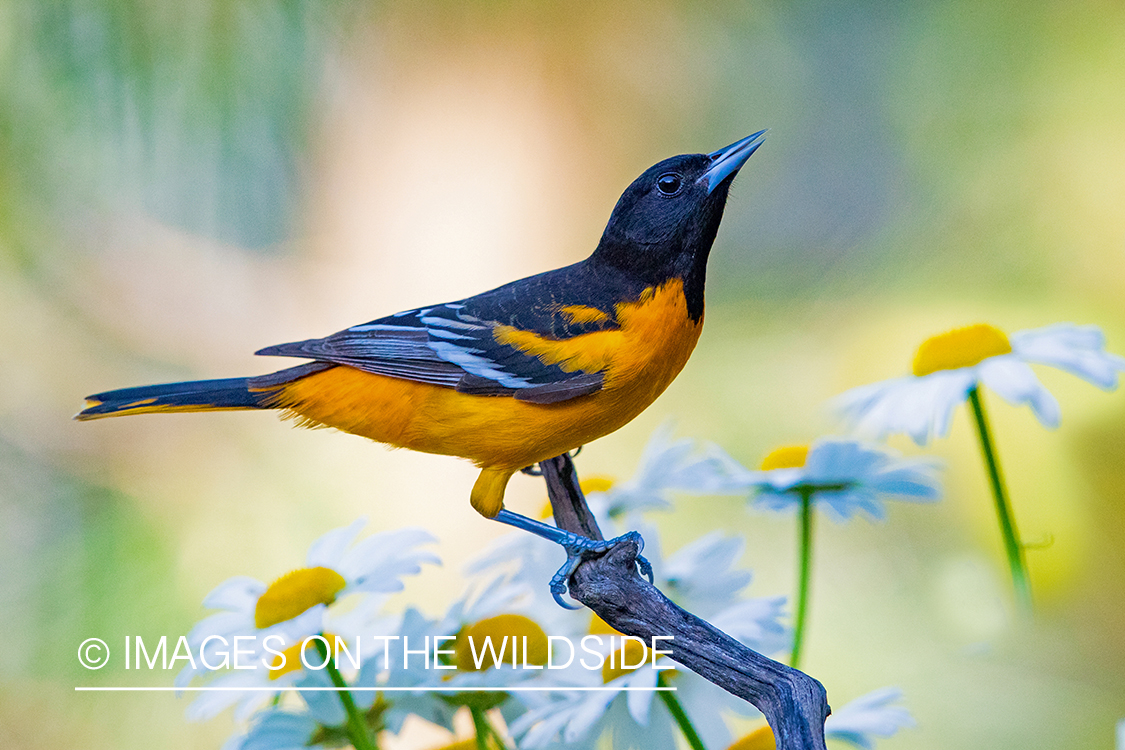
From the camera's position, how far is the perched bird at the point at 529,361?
0.72 meters

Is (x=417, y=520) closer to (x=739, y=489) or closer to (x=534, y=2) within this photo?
(x=739, y=489)

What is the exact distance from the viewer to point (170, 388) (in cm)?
74

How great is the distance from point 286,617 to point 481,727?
184mm

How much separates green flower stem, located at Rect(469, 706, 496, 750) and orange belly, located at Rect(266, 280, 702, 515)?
0.56 feet

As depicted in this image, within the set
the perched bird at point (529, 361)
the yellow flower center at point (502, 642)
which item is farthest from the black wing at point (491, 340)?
the yellow flower center at point (502, 642)

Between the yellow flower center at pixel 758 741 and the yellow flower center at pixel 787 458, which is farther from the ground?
the yellow flower center at pixel 787 458

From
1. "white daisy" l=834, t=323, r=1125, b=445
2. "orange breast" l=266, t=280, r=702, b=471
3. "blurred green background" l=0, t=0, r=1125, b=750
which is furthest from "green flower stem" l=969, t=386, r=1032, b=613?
"blurred green background" l=0, t=0, r=1125, b=750

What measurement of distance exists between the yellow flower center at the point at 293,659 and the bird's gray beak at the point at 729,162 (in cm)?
48

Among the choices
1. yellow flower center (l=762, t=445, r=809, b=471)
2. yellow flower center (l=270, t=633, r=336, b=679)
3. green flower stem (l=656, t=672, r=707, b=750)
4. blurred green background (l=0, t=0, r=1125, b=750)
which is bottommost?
green flower stem (l=656, t=672, r=707, b=750)

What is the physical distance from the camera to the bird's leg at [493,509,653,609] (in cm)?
74

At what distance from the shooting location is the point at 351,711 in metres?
0.67

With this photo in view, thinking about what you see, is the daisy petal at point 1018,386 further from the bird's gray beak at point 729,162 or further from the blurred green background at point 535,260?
the blurred green background at point 535,260

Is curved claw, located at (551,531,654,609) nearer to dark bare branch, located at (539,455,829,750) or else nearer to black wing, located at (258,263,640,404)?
dark bare branch, located at (539,455,829,750)

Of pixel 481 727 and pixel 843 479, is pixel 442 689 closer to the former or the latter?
pixel 481 727
